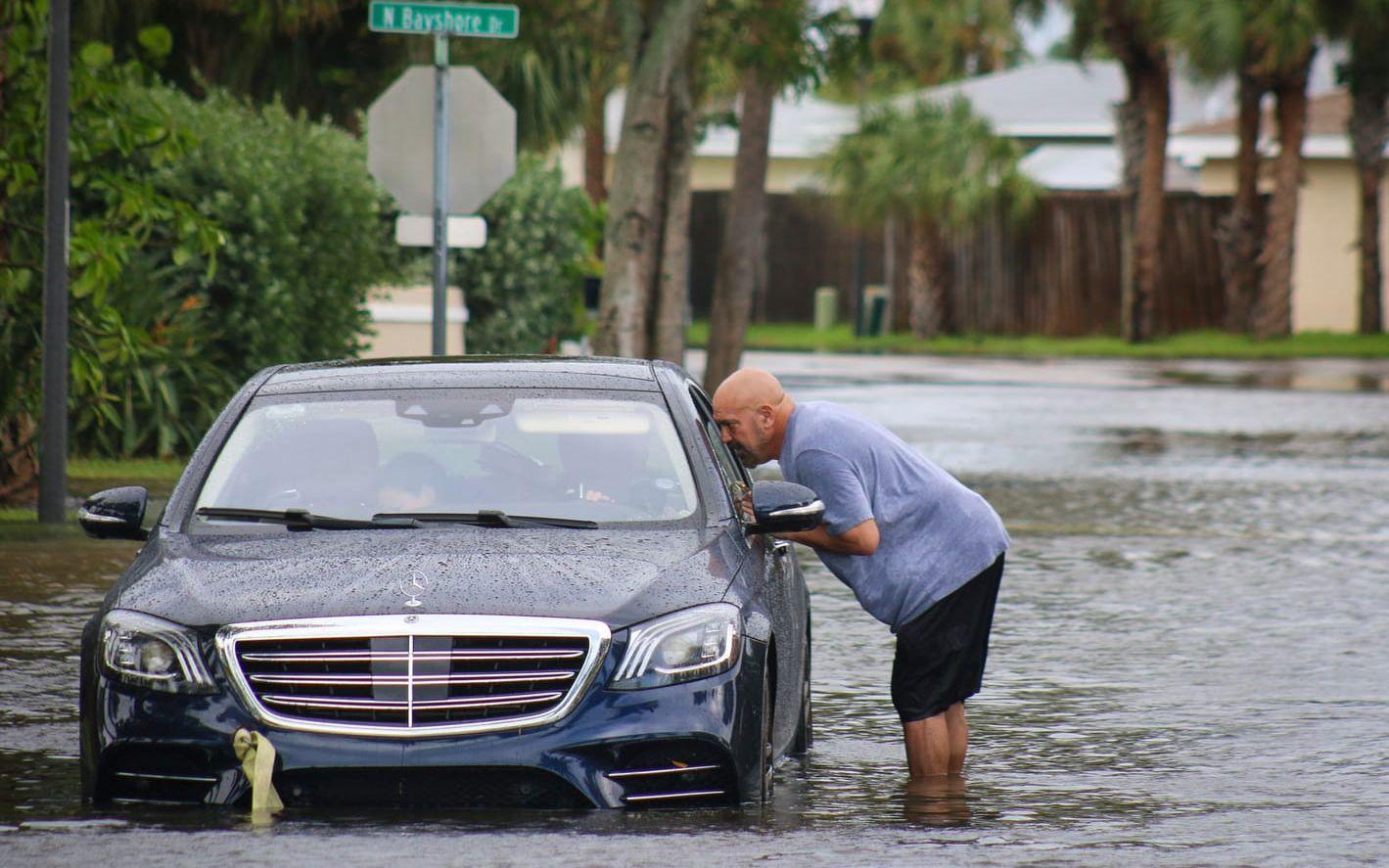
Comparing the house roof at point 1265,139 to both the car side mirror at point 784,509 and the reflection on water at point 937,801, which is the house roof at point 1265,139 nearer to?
the reflection on water at point 937,801

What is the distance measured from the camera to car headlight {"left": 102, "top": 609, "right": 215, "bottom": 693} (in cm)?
648

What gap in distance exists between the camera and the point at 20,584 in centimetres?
1216

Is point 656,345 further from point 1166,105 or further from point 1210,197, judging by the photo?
point 1210,197

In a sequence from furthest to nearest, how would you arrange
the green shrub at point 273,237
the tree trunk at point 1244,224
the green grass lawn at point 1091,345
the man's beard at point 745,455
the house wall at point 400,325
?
the tree trunk at point 1244,224 → the green grass lawn at point 1091,345 → the house wall at point 400,325 → the green shrub at point 273,237 → the man's beard at point 745,455

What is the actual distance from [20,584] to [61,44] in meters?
3.13

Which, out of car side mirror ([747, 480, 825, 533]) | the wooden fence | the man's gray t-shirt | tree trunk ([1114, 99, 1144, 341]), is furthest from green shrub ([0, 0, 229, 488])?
the wooden fence

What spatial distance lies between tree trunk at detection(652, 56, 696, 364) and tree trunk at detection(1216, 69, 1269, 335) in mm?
23171

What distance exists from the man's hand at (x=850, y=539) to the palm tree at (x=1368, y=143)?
3826cm

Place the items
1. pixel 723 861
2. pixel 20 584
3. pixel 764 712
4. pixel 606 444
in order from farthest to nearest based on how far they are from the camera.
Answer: pixel 20 584, pixel 606 444, pixel 764 712, pixel 723 861

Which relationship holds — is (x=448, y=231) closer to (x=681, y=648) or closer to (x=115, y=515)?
(x=115, y=515)

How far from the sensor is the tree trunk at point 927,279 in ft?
152

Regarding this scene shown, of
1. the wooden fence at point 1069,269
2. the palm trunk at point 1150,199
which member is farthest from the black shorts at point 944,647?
the wooden fence at point 1069,269

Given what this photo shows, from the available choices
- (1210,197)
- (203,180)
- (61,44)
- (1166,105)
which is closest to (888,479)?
(61,44)

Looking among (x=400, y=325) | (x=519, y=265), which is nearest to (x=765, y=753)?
(x=400, y=325)
